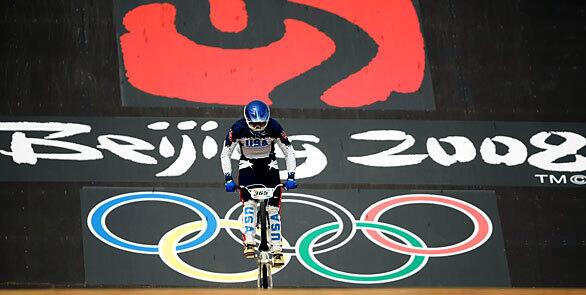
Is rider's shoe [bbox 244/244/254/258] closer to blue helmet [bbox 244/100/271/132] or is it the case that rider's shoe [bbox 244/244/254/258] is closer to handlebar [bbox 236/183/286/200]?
handlebar [bbox 236/183/286/200]

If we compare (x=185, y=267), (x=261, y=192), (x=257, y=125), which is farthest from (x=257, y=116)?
(x=185, y=267)

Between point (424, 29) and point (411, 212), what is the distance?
348cm

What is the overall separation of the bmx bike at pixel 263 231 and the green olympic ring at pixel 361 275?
143 cm

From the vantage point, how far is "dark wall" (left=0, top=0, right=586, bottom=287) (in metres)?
11.0

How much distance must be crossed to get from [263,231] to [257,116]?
1.13 m

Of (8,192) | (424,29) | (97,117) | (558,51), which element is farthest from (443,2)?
(8,192)

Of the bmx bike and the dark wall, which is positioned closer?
the bmx bike

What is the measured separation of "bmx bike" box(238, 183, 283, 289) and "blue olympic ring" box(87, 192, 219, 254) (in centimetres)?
167

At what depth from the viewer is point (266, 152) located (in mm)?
9680

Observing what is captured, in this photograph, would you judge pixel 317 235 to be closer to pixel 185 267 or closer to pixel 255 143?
pixel 185 267

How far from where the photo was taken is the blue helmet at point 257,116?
367 inches

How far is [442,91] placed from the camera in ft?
43.3

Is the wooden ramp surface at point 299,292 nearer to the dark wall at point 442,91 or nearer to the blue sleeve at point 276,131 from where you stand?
the blue sleeve at point 276,131

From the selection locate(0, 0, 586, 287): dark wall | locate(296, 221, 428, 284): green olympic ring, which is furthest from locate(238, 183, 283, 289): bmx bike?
locate(0, 0, 586, 287): dark wall
